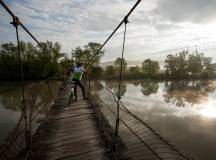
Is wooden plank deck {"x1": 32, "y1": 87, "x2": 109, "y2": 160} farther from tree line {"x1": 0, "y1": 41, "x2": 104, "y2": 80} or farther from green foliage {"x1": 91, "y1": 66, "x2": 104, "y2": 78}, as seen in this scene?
green foliage {"x1": 91, "y1": 66, "x2": 104, "y2": 78}

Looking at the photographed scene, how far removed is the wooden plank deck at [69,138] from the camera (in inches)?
115

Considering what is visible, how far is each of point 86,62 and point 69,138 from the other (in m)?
26.4

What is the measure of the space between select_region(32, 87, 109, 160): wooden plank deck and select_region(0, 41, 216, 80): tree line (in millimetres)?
22889

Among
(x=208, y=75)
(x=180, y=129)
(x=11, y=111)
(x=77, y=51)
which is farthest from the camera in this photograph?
(x=208, y=75)

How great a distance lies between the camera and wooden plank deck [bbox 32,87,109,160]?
2916mm

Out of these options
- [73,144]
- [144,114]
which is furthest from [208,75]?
[73,144]

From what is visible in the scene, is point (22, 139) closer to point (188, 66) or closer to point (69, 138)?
point (69, 138)

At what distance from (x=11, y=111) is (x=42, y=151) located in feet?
46.0

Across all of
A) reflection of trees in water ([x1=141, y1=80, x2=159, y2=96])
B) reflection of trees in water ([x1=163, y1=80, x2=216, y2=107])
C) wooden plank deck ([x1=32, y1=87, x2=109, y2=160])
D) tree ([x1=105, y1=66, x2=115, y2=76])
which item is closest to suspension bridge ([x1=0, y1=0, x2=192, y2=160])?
wooden plank deck ([x1=32, y1=87, x2=109, y2=160])

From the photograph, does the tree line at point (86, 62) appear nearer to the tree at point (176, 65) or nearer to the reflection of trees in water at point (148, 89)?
the tree at point (176, 65)

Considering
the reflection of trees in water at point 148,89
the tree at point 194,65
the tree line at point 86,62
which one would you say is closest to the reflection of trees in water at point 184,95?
the reflection of trees in water at point 148,89

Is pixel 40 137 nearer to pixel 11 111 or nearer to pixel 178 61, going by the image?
pixel 11 111

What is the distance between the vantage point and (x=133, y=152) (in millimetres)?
6543

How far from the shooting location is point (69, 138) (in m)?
3.52
